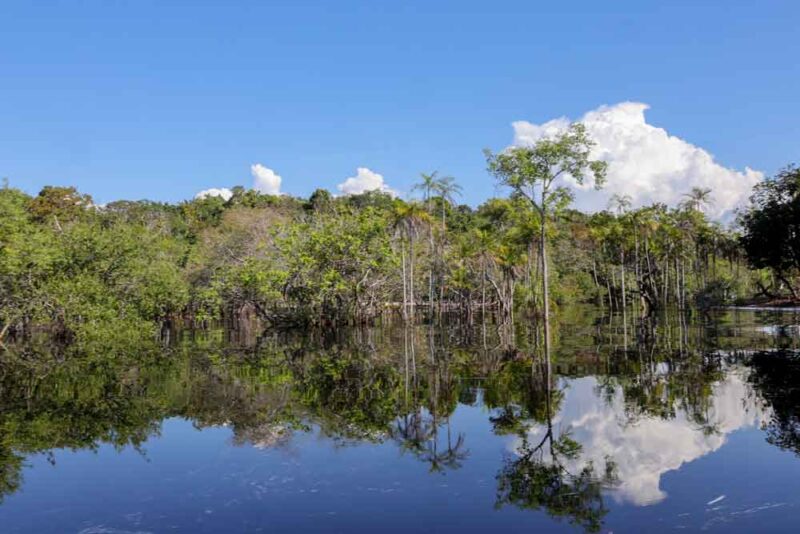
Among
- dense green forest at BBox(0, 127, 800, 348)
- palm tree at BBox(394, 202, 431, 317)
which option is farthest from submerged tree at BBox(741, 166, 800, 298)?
→ palm tree at BBox(394, 202, 431, 317)

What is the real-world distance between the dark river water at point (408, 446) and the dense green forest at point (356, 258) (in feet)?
32.6

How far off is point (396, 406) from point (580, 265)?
67.8 m

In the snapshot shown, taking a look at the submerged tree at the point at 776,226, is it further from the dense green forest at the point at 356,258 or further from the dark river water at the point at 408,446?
the dark river water at the point at 408,446

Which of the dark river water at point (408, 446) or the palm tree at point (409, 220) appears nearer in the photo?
the dark river water at point (408, 446)

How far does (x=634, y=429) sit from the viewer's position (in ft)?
39.8

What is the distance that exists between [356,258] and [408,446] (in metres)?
30.2

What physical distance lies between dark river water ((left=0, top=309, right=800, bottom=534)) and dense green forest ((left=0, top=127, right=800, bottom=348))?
32.6 ft

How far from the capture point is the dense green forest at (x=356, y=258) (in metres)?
31.8

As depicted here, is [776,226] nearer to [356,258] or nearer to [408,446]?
[356,258]

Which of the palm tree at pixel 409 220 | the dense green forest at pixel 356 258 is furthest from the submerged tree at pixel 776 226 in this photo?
the palm tree at pixel 409 220

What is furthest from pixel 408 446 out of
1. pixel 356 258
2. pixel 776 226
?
pixel 776 226

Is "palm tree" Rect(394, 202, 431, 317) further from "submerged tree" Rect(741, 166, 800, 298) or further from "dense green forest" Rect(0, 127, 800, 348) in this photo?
"submerged tree" Rect(741, 166, 800, 298)

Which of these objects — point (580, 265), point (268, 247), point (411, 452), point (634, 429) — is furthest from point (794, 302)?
point (411, 452)

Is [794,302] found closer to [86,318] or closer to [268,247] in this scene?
[268,247]
